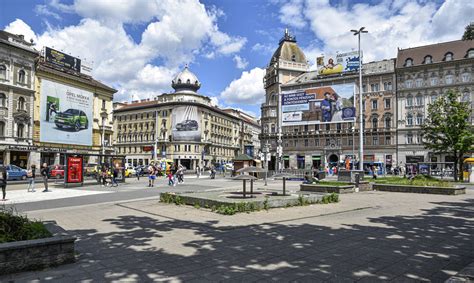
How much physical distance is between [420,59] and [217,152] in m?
56.5

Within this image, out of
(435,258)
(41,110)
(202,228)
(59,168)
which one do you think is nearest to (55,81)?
(41,110)

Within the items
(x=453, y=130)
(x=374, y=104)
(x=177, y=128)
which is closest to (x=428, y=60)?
(x=374, y=104)

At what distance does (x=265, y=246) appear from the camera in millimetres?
7215

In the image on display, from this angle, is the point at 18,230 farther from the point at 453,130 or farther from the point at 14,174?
the point at 453,130

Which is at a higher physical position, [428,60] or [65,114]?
[428,60]

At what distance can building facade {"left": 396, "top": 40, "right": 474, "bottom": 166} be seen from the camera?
2267 inches

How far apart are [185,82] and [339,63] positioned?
141 feet

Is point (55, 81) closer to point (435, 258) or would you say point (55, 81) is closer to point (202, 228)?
A: point (202, 228)

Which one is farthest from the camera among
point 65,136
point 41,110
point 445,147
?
point 65,136

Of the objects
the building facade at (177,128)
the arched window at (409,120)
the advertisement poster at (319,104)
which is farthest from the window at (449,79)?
the building facade at (177,128)

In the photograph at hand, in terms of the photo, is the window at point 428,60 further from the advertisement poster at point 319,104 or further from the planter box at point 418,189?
the planter box at point 418,189

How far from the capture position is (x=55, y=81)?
56188 millimetres

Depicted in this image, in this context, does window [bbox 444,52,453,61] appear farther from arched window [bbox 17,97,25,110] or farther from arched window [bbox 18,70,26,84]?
arched window [bbox 17,97,25,110]

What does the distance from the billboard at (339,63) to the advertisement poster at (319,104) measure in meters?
18.5
